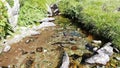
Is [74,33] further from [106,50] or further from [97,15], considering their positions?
[106,50]

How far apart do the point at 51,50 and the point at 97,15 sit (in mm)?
4401

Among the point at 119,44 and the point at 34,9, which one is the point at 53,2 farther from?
the point at 119,44

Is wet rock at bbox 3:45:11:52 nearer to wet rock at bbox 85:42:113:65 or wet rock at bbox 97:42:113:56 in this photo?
wet rock at bbox 85:42:113:65

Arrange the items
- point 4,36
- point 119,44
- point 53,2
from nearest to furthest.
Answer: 1. point 119,44
2. point 4,36
3. point 53,2

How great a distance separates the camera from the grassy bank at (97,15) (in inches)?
564

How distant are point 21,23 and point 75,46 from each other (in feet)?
16.4

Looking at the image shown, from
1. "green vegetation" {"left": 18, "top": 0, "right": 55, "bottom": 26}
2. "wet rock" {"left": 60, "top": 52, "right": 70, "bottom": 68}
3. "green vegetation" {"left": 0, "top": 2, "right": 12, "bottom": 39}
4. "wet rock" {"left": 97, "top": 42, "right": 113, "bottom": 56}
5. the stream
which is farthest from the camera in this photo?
"green vegetation" {"left": 18, "top": 0, "right": 55, "bottom": 26}

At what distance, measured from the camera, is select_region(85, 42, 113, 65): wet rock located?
40.8 ft

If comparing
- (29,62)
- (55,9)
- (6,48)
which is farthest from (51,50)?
(55,9)

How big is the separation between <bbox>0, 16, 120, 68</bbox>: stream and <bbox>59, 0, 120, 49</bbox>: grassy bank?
757mm

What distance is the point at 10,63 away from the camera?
12922mm

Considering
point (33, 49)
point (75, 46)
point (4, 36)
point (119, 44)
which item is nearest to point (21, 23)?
point (4, 36)

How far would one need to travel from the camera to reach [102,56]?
12711 millimetres

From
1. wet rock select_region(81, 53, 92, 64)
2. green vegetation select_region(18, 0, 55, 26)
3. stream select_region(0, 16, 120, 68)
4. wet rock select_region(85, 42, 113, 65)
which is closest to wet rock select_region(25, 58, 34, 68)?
stream select_region(0, 16, 120, 68)
